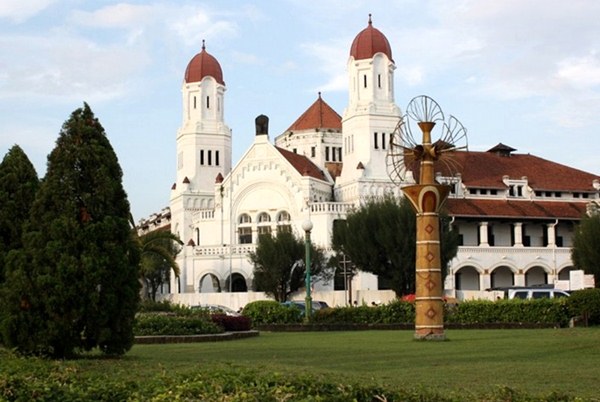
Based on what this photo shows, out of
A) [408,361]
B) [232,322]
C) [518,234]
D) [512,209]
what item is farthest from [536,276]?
[408,361]

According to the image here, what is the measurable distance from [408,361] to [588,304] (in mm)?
16630

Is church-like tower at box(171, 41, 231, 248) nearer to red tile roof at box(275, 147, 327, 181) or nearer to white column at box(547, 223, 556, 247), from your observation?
red tile roof at box(275, 147, 327, 181)

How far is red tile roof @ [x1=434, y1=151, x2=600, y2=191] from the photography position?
78.2 meters

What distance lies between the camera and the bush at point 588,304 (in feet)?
112

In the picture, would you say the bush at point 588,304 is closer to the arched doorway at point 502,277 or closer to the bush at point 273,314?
the bush at point 273,314

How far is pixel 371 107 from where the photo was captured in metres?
75.9

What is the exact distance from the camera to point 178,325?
29.7m

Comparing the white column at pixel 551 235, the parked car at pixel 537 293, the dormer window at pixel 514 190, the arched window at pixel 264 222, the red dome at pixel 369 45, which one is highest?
the red dome at pixel 369 45

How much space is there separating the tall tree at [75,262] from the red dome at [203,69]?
2562 inches

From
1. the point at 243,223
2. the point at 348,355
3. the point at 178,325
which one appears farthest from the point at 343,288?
the point at 348,355

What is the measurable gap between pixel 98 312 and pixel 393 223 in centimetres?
4275

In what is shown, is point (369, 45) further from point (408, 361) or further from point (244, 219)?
point (408, 361)

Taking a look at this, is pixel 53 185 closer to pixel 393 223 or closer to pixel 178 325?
pixel 178 325

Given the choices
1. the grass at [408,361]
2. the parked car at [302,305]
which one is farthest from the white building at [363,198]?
the grass at [408,361]
